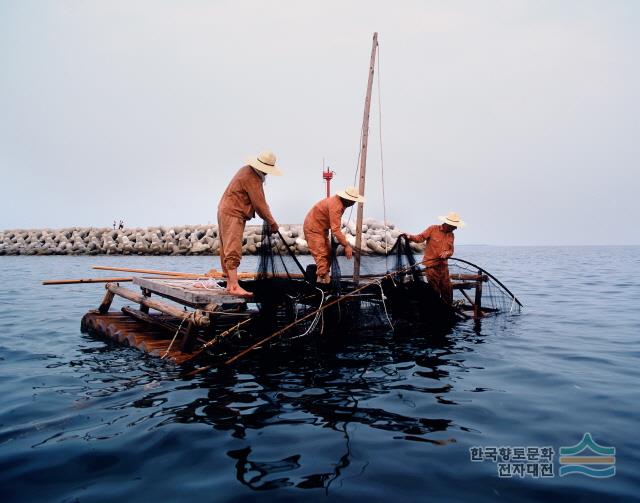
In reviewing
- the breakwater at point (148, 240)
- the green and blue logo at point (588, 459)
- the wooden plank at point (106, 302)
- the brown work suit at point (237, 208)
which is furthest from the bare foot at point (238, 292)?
the breakwater at point (148, 240)

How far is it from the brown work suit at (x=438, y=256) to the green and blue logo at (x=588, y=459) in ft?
17.5

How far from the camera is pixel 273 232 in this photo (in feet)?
26.6

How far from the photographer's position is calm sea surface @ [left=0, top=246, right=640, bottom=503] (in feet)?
13.0

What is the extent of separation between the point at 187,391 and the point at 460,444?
10.8 ft

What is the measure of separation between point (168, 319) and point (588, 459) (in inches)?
Result: 302

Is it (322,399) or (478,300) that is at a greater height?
(478,300)

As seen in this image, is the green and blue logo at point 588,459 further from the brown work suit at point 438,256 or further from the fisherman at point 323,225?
the brown work suit at point 438,256

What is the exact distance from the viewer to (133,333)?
896 cm

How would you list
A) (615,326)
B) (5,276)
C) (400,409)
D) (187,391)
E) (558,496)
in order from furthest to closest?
(5,276), (615,326), (187,391), (400,409), (558,496)

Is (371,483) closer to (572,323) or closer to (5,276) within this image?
(572,323)

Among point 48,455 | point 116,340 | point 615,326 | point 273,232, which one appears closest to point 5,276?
point 116,340

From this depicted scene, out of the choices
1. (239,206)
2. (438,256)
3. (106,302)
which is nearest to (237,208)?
(239,206)

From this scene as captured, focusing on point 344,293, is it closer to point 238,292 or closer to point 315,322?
point 315,322

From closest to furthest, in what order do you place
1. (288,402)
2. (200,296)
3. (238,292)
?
(288,402), (200,296), (238,292)
